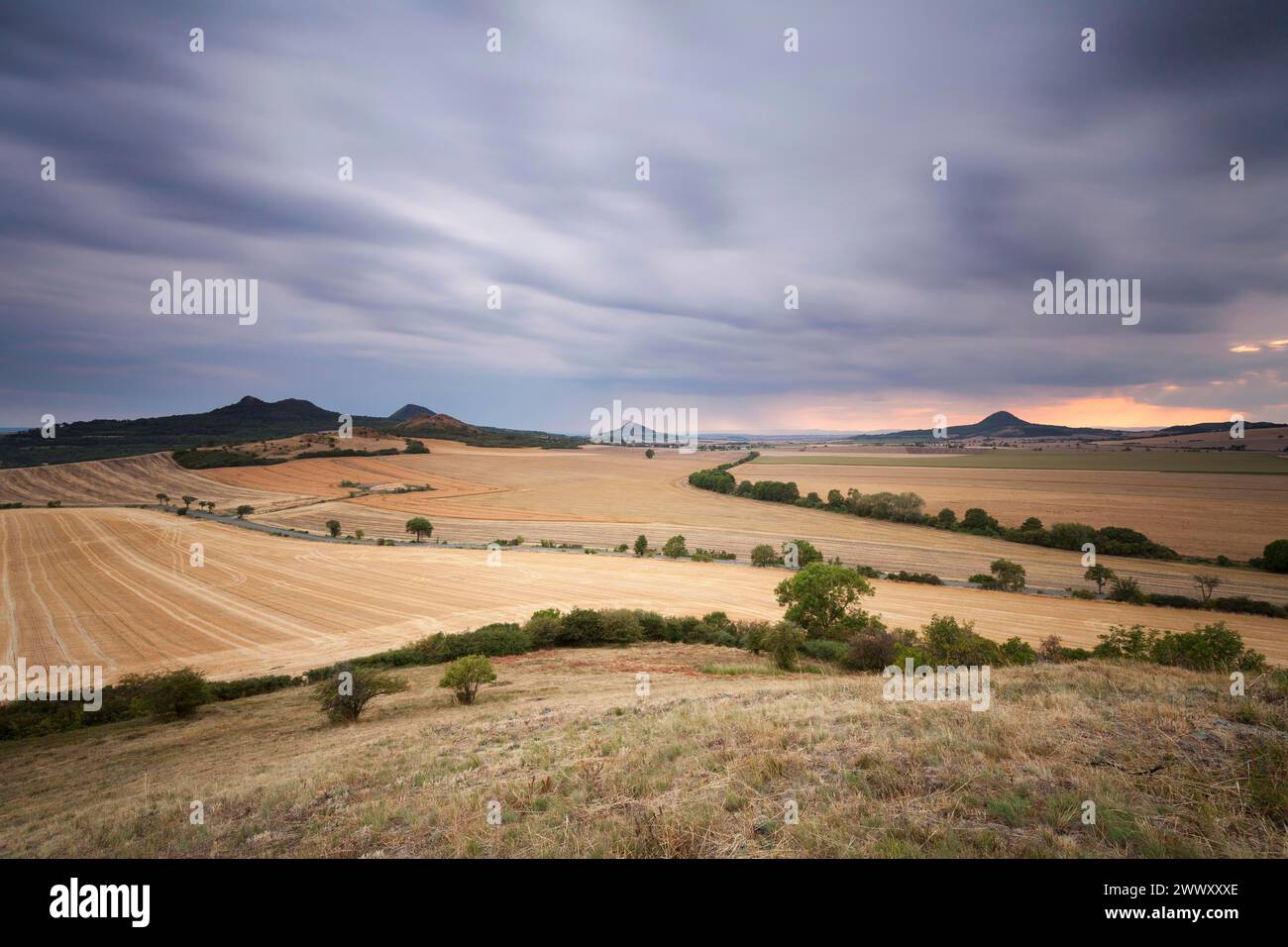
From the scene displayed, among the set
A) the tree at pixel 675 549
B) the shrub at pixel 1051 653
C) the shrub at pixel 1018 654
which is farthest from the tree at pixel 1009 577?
the tree at pixel 675 549

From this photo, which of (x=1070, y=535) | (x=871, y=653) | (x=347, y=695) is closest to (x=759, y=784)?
(x=347, y=695)

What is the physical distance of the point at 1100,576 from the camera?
45.6m

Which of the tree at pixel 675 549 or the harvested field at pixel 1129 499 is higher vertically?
the harvested field at pixel 1129 499

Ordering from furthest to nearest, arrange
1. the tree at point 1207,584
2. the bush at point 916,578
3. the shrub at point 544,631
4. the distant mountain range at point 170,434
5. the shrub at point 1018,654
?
1. the distant mountain range at point 170,434
2. the bush at point 916,578
3. the tree at point 1207,584
4. the shrub at point 544,631
5. the shrub at point 1018,654

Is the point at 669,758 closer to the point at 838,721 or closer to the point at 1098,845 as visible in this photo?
the point at 838,721

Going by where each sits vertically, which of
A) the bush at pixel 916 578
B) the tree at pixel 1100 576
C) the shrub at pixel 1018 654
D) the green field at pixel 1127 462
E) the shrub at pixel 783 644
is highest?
the green field at pixel 1127 462

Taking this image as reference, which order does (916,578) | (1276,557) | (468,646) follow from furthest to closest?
(916,578) < (1276,557) < (468,646)

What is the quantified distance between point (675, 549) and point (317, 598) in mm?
39417

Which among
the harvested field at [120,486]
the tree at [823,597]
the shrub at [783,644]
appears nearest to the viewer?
the shrub at [783,644]

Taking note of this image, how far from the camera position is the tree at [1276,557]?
45.3 meters

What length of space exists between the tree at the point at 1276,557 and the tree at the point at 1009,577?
23.0 meters

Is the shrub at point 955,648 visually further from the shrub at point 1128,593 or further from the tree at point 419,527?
the tree at point 419,527

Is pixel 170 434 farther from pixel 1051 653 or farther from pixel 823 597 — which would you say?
pixel 1051 653

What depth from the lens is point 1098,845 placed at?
4.75m
